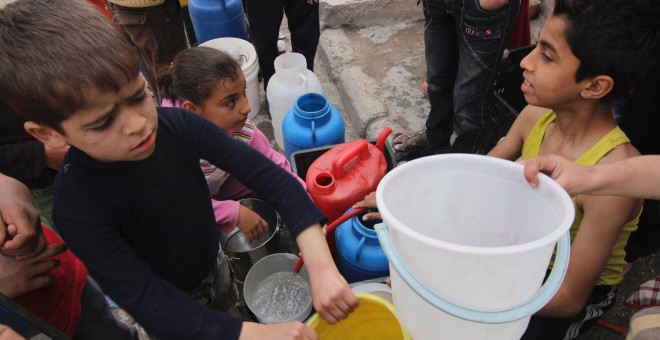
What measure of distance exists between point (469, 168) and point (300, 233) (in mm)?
481

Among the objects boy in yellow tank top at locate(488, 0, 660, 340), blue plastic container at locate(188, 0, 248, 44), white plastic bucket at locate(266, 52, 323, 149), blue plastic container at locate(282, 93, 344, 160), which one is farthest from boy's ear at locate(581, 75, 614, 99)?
blue plastic container at locate(188, 0, 248, 44)

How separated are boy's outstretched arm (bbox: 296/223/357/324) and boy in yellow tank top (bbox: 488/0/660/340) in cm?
70

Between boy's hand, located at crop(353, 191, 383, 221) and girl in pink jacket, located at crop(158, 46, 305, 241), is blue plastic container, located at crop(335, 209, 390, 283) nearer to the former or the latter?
boy's hand, located at crop(353, 191, 383, 221)

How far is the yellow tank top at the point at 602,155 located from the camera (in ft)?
4.25

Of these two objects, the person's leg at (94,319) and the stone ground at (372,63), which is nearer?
the person's leg at (94,319)

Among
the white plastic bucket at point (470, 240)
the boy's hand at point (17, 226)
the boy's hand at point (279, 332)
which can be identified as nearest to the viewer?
the white plastic bucket at point (470, 240)

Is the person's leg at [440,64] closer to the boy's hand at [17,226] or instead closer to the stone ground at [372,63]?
the stone ground at [372,63]

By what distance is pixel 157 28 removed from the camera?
294cm

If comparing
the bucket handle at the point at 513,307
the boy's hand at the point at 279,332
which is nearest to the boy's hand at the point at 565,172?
the bucket handle at the point at 513,307

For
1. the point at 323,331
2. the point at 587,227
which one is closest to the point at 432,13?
the point at 587,227

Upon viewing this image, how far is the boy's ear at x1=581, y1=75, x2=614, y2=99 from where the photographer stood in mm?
1243

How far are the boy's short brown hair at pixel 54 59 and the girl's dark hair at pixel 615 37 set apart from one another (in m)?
1.21

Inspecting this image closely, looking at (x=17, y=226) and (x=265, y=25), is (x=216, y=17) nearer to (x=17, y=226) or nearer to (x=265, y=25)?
(x=265, y=25)

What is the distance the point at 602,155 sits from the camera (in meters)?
1.29
